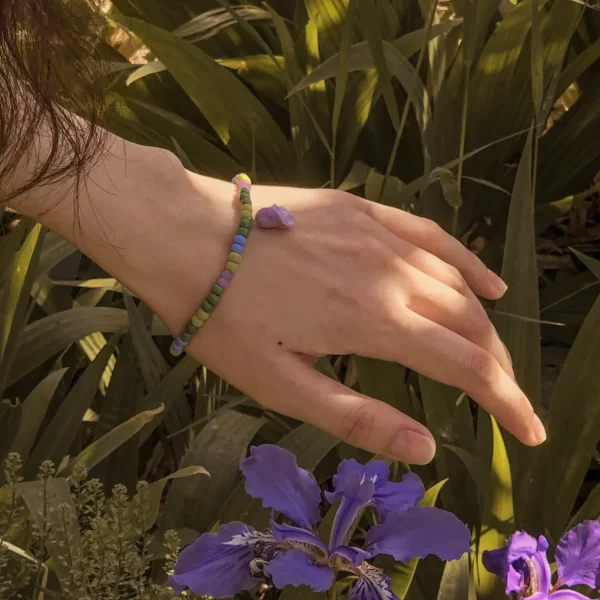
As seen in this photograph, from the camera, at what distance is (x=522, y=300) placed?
0.84m

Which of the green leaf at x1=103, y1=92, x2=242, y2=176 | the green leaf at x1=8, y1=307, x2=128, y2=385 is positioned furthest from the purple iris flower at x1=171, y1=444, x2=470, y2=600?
the green leaf at x1=103, y1=92, x2=242, y2=176

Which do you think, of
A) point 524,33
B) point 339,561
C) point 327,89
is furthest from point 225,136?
point 339,561

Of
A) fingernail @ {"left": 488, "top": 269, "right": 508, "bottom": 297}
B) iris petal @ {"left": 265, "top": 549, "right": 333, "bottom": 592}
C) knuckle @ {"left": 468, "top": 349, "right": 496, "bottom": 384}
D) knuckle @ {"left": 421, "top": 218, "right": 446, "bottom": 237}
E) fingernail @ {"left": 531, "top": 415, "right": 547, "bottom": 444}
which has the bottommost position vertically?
fingernail @ {"left": 531, "top": 415, "right": 547, "bottom": 444}

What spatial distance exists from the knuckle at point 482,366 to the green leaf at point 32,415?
0.54 meters

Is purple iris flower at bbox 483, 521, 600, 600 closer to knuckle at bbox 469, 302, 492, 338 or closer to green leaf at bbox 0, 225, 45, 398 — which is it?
knuckle at bbox 469, 302, 492, 338

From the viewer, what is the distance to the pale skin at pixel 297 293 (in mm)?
566

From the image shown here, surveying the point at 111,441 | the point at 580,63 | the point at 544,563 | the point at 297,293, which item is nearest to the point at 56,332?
the point at 111,441

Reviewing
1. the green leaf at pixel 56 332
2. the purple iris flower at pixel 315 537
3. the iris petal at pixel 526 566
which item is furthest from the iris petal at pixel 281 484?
the green leaf at pixel 56 332

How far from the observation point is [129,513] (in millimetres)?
710

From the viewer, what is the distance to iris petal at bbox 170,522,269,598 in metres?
0.47

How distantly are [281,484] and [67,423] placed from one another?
1.69ft

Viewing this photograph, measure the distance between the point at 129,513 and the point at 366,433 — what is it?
297mm

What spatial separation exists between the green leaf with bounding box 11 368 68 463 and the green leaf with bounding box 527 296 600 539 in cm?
58

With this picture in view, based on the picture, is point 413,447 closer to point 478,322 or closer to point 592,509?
point 478,322
